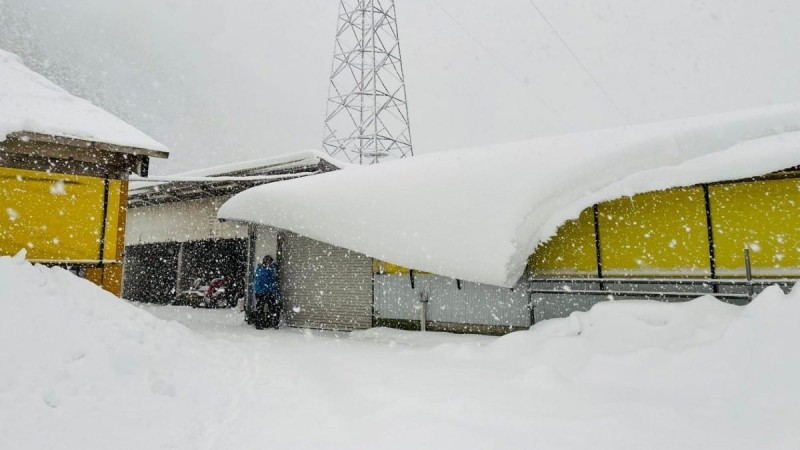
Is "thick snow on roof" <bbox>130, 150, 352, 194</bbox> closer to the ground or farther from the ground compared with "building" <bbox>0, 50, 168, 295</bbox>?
farther from the ground

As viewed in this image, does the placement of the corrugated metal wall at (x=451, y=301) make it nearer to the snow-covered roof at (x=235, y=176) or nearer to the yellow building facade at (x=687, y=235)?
the yellow building facade at (x=687, y=235)

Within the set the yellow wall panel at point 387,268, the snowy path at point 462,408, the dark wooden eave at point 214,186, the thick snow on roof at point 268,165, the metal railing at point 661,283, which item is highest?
the thick snow on roof at point 268,165

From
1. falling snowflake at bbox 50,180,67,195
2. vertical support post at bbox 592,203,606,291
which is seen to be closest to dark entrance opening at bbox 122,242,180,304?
falling snowflake at bbox 50,180,67,195

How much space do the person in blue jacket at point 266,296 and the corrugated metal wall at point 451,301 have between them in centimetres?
292

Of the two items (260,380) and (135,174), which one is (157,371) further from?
(135,174)

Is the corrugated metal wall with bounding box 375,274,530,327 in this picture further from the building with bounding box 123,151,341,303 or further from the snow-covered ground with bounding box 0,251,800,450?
the building with bounding box 123,151,341,303

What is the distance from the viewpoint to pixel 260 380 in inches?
223

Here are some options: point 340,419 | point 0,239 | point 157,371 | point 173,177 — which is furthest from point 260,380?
point 173,177

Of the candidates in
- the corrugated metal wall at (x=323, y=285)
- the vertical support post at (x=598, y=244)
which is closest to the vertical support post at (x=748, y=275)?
the vertical support post at (x=598, y=244)

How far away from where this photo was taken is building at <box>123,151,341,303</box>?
1328 centimetres

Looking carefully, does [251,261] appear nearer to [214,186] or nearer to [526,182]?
[214,186]

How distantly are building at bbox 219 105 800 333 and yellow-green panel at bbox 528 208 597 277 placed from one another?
18 millimetres

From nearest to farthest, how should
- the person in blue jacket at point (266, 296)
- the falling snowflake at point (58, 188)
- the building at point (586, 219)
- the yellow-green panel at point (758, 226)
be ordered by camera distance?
the yellow-green panel at point (758, 226) → the building at point (586, 219) → the falling snowflake at point (58, 188) → the person in blue jacket at point (266, 296)

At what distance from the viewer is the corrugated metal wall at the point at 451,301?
824 cm
